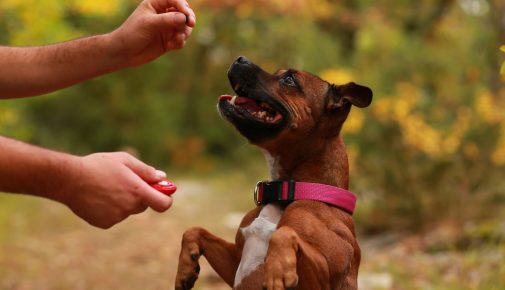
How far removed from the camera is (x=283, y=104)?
11.3 ft

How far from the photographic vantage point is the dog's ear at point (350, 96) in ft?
11.5

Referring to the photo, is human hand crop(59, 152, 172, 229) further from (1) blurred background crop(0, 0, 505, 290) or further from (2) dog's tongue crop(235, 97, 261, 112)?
(1) blurred background crop(0, 0, 505, 290)

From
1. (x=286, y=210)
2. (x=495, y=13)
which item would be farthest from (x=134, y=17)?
(x=495, y=13)

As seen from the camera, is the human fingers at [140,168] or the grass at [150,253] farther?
the grass at [150,253]

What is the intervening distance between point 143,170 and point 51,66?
1261 millimetres

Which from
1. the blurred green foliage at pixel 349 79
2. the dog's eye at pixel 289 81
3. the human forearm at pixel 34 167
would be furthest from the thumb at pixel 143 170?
the blurred green foliage at pixel 349 79

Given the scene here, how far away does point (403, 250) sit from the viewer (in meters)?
7.66

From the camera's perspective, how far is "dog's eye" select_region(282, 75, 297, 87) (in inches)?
140

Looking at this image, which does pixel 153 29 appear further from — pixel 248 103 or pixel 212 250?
pixel 212 250

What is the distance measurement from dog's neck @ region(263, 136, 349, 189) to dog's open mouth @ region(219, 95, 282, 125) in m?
0.16

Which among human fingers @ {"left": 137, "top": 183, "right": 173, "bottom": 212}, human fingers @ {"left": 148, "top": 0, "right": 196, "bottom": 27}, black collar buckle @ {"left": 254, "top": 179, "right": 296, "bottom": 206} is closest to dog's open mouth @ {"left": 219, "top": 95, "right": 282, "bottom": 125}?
black collar buckle @ {"left": 254, "top": 179, "right": 296, "bottom": 206}

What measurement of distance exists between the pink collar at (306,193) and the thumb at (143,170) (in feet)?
2.83

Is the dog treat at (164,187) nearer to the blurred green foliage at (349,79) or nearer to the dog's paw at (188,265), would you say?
the dog's paw at (188,265)

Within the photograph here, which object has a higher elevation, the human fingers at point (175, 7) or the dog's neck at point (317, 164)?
the human fingers at point (175, 7)
